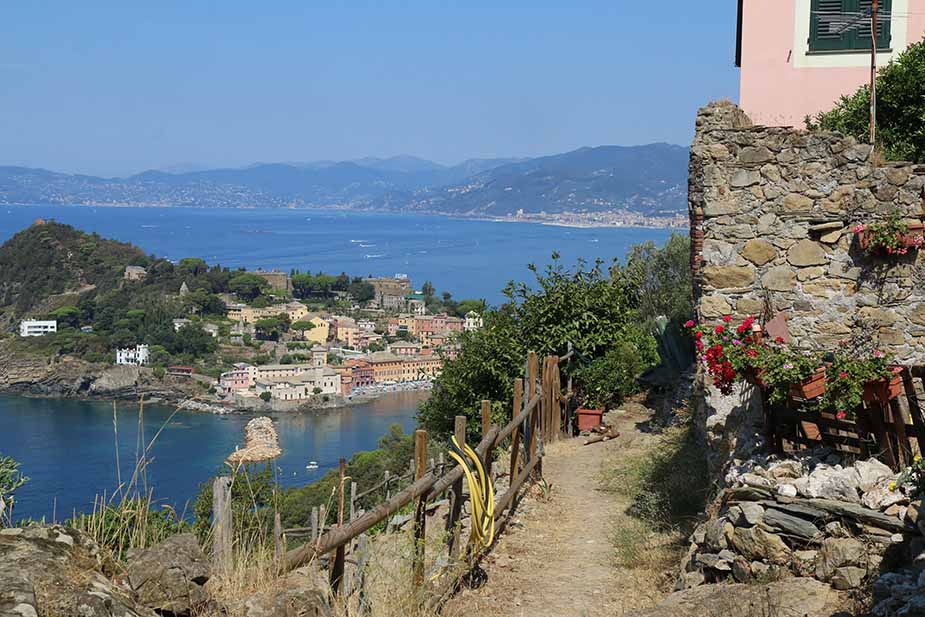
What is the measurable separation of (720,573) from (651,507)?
2.16m

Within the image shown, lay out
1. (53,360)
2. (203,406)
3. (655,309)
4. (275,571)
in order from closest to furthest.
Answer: (275,571)
(655,309)
(203,406)
(53,360)

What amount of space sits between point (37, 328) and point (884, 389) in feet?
381

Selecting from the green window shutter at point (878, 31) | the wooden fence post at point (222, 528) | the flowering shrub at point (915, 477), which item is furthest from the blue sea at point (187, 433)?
the green window shutter at point (878, 31)

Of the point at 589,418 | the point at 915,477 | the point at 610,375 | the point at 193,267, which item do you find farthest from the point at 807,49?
the point at 193,267

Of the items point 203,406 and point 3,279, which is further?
point 3,279

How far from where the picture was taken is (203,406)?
78312 mm

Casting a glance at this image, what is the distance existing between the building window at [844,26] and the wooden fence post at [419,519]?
26.5 feet

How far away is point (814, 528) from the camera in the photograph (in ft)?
15.2

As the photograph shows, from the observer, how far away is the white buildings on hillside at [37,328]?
108 meters

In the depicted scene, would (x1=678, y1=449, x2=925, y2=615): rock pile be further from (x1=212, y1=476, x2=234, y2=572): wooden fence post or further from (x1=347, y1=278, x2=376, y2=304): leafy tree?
(x1=347, y1=278, x2=376, y2=304): leafy tree

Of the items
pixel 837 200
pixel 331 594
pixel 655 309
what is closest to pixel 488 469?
pixel 331 594

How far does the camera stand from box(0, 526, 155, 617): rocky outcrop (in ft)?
9.14

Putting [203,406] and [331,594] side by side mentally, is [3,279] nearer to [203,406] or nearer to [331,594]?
[203,406]

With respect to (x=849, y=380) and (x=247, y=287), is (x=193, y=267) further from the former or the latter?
(x=849, y=380)
